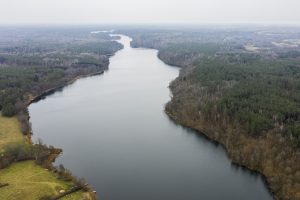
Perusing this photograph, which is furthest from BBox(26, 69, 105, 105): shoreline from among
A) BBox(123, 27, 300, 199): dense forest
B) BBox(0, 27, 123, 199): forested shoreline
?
BBox(123, 27, 300, 199): dense forest

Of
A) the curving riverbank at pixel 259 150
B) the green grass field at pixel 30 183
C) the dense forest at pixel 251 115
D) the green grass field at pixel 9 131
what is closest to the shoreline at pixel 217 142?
the curving riverbank at pixel 259 150

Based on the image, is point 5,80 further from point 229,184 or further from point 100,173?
point 229,184

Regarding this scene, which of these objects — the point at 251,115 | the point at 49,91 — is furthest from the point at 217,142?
the point at 49,91

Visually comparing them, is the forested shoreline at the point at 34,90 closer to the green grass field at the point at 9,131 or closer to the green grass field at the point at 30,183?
the green grass field at the point at 9,131

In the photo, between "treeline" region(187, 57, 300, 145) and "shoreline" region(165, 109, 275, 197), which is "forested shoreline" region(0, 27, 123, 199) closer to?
"shoreline" region(165, 109, 275, 197)

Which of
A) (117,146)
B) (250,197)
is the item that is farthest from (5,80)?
(250,197)

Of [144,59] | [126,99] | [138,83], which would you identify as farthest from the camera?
[144,59]
